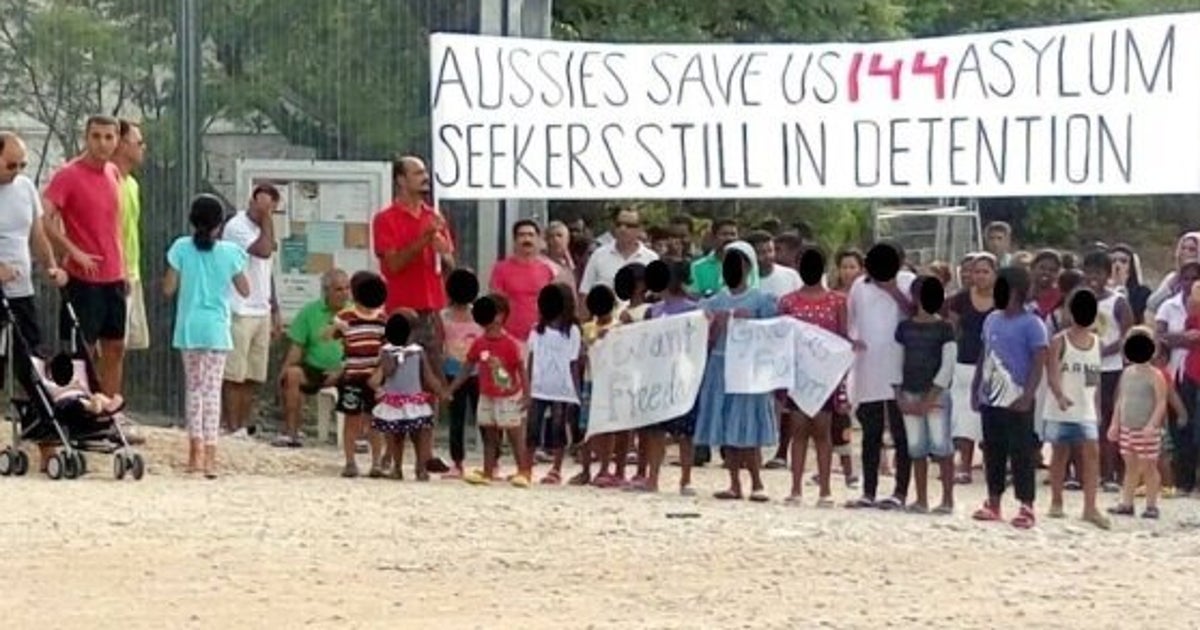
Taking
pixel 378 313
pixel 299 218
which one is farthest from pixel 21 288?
pixel 299 218

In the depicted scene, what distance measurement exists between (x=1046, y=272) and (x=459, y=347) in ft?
13.2

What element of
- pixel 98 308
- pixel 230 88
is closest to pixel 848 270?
pixel 98 308

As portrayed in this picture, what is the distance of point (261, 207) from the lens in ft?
53.5

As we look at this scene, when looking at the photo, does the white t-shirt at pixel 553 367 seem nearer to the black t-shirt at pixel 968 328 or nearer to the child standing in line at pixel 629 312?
the child standing in line at pixel 629 312

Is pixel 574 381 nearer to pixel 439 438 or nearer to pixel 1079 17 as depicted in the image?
pixel 439 438

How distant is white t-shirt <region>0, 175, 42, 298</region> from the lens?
1366 cm

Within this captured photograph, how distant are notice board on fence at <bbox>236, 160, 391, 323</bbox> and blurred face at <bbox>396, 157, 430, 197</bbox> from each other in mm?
2375

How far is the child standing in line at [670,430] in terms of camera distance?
14.6m

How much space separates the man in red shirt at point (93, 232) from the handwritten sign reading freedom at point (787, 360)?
142 inches

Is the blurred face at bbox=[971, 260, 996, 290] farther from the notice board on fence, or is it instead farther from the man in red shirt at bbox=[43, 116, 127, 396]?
the man in red shirt at bbox=[43, 116, 127, 396]

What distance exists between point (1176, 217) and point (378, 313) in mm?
26819

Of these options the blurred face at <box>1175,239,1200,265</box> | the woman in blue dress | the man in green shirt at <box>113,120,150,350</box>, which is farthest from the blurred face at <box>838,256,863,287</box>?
the man in green shirt at <box>113,120,150,350</box>

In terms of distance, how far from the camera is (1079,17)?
34000mm

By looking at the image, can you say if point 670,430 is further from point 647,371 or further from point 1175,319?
point 1175,319
